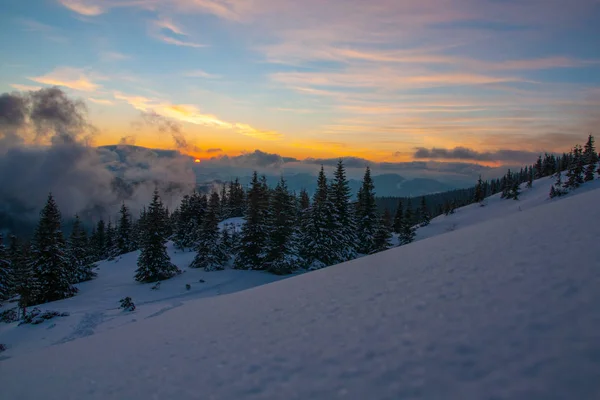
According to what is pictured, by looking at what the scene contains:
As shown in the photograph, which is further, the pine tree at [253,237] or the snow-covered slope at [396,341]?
the pine tree at [253,237]

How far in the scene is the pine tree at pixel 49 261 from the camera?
3122 centimetres

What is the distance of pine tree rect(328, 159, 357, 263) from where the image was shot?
118 feet

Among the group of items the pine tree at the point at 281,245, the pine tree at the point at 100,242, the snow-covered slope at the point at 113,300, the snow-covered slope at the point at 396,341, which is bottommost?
the pine tree at the point at 100,242

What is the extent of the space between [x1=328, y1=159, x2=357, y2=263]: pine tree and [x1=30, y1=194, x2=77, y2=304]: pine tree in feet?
98.9

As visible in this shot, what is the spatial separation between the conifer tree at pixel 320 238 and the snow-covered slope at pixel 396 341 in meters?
22.5

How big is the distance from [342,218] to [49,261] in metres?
32.8

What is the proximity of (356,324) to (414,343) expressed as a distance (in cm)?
191

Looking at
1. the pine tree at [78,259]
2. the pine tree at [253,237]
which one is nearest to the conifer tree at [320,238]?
the pine tree at [253,237]

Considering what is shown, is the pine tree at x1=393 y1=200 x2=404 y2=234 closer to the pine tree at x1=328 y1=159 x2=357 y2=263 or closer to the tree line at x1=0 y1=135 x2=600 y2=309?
the tree line at x1=0 y1=135 x2=600 y2=309

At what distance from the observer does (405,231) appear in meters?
46.0

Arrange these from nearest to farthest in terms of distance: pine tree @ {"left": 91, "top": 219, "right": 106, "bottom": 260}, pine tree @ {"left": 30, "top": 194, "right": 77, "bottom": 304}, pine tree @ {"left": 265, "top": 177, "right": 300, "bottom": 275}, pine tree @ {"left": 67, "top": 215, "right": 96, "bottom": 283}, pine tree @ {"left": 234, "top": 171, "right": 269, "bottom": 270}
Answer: pine tree @ {"left": 30, "top": 194, "right": 77, "bottom": 304}, pine tree @ {"left": 265, "top": 177, "right": 300, "bottom": 275}, pine tree @ {"left": 234, "top": 171, "right": 269, "bottom": 270}, pine tree @ {"left": 67, "top": 215, "right": 96, "bottom": 283}, pine tree @ {"left": 91, "top": 219, "right": 106, "bottom": 260}

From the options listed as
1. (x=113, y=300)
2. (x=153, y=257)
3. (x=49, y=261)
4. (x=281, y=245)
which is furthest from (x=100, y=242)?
(x=281, y=245)

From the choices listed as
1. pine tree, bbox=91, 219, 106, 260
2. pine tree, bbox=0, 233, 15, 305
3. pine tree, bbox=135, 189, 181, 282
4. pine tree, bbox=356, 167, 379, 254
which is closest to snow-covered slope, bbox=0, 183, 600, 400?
pine tree, bbox=135, 189, 181, 282

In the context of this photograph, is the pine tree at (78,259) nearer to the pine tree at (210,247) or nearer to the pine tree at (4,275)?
the pine tree at (4,275)
